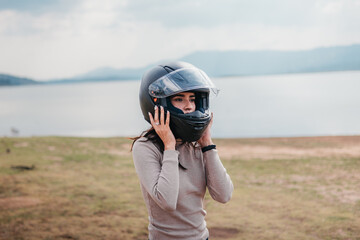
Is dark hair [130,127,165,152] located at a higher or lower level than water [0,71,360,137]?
higher

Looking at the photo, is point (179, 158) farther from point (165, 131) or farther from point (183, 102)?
point (183, 102)

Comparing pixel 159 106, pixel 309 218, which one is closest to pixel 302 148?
pixel 309 218

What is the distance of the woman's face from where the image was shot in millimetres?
2307

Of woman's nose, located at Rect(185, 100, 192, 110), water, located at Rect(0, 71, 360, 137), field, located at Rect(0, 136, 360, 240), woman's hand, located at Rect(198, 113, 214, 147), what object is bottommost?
water, located at Rect(0, 71, 360, 137)

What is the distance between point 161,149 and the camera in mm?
2270

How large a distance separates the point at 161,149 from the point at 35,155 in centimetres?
1087

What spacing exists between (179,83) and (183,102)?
0.13 m

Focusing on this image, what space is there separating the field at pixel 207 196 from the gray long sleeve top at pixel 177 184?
12.5 ft

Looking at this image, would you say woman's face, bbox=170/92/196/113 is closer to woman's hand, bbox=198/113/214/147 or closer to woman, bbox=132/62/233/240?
woman, bbox=132/62/233/240

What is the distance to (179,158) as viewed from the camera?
2246 millimetres

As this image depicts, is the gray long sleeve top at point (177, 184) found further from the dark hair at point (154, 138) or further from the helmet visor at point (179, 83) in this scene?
the helmet visor at point (179, 83)

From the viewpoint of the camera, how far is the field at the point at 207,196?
604 cm

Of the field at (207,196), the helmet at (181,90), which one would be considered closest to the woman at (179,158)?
the helmet at (181,90)

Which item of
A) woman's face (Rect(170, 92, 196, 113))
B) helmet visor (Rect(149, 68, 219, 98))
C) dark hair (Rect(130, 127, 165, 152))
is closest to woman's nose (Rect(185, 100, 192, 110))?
woman's face (Rect(170, 92, 196, 113))
